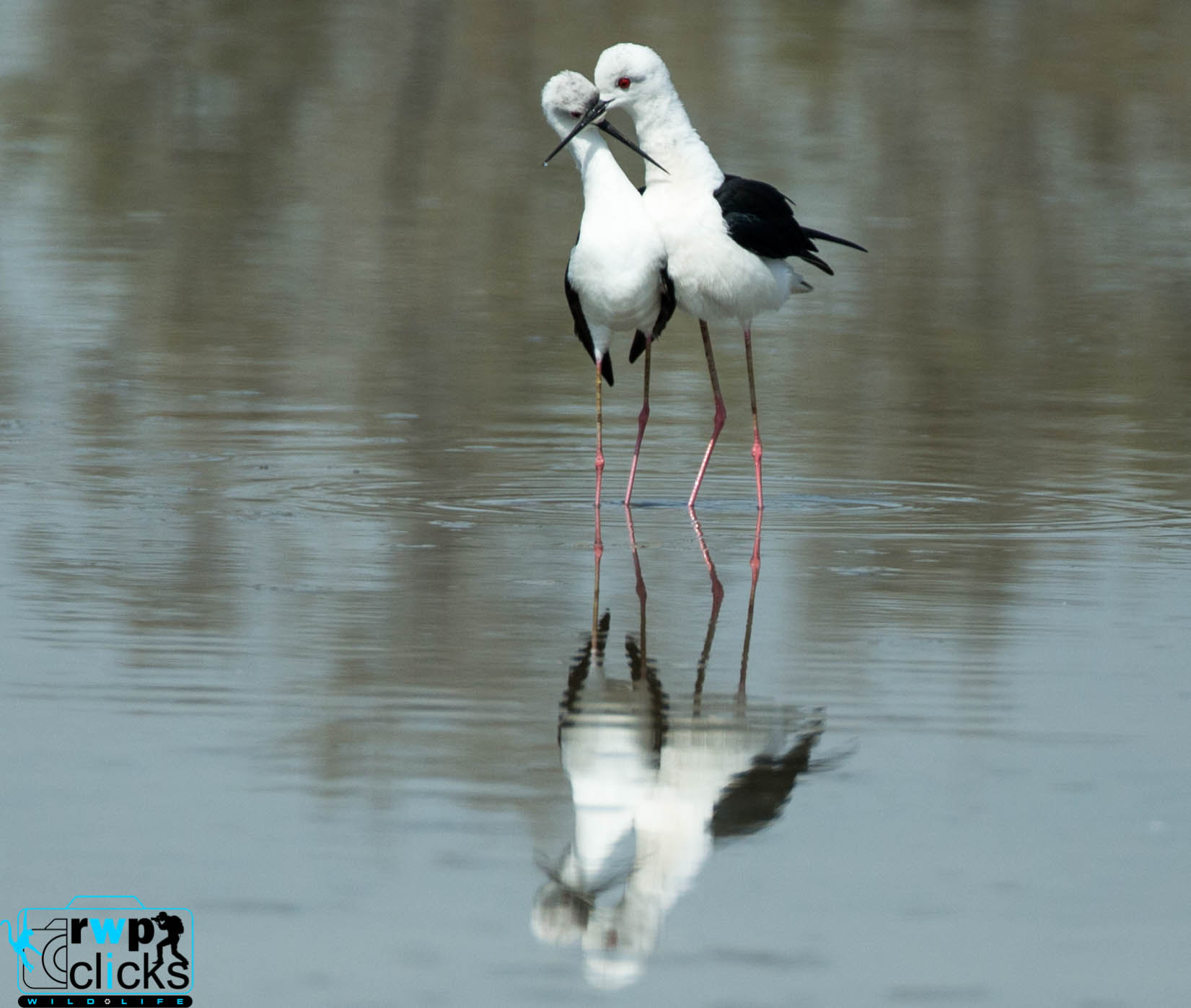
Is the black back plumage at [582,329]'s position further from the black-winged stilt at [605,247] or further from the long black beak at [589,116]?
the long black beak at [589,116]

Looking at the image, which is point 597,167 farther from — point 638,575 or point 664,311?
point 638,575

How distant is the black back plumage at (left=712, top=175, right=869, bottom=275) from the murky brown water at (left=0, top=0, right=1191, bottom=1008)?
96 cm

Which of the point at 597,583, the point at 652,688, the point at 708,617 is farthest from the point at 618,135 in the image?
the point at 652,688

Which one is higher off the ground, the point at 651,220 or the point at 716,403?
the point at 651,220

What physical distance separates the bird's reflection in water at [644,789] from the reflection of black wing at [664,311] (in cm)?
266

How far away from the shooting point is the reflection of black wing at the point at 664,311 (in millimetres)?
9180

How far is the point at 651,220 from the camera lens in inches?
359

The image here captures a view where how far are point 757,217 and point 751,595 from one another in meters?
2.12

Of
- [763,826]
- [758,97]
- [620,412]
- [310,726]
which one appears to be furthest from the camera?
[758,97]

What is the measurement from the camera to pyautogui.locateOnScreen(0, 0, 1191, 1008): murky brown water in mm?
4641

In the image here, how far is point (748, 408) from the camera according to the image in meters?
11.9

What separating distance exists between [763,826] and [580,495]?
434 cm

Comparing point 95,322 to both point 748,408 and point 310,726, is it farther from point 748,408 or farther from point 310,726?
point 310,726

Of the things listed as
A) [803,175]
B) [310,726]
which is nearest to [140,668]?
[310,726]
